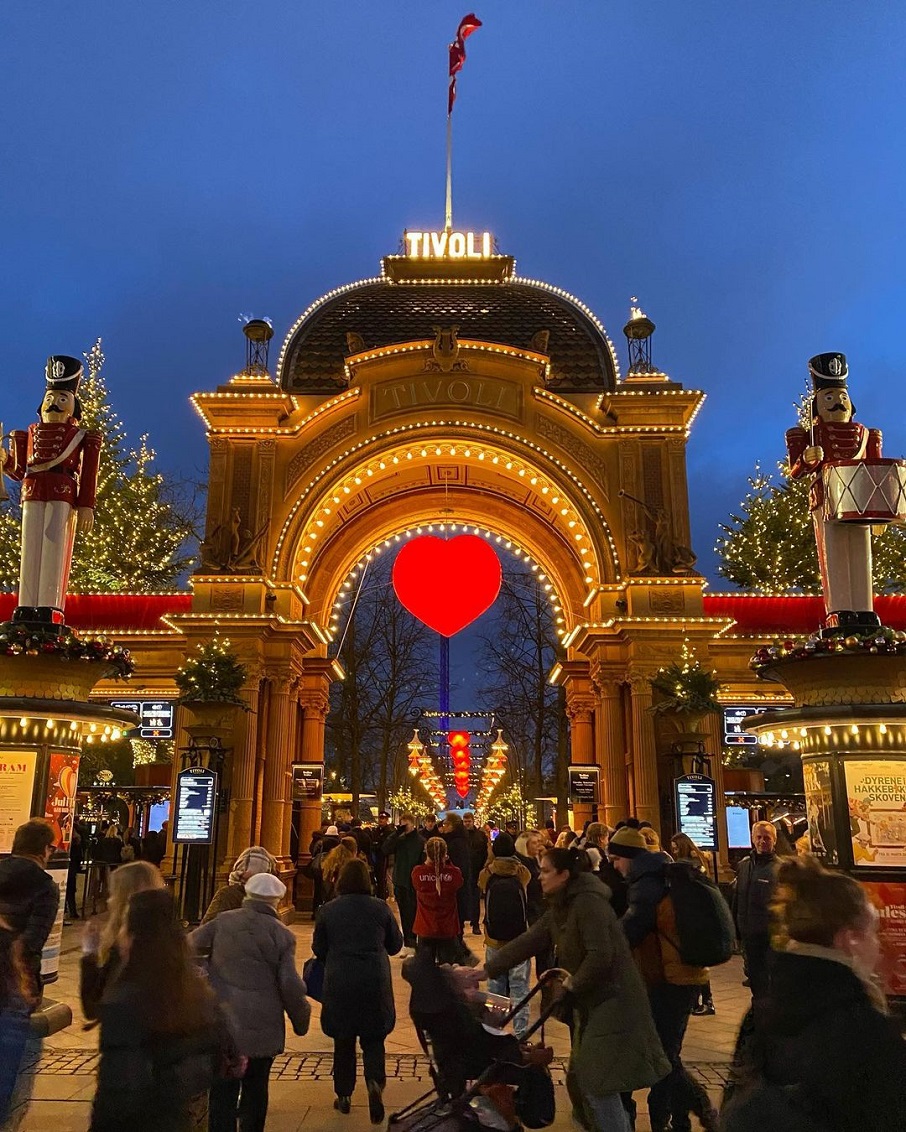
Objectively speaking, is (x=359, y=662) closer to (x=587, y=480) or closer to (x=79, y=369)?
(x=587, y=480)

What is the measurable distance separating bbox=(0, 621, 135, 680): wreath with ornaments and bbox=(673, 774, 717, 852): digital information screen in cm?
929

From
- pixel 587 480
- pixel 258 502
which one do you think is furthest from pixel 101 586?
pixel 587 480

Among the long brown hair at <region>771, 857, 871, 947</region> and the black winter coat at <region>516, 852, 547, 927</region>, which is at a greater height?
the long brown hair at <region>771, 857, 871, 947</region>

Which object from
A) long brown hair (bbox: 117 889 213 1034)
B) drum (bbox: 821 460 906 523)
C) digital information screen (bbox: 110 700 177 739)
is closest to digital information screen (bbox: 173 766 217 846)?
digital information screen (bbox: 110 700 177 739)

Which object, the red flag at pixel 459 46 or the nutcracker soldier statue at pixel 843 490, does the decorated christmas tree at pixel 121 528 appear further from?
the nutcracker soldier statue at pixel 843 490

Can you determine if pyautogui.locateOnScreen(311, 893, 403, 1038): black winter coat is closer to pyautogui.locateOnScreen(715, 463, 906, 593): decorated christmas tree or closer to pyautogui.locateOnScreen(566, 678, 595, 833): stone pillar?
pyautogui.locateOnScreen(566, 678, 595, 833): stone pillar

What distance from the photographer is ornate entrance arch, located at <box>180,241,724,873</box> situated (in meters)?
17.5

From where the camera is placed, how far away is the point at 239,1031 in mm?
4543

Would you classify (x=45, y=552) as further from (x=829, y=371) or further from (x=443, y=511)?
(x=443, y=511)

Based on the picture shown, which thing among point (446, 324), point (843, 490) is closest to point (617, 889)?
point (843, 490)

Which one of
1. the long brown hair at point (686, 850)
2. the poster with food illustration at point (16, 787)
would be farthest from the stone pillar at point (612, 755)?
the poster with food illustration at point (16, 787)

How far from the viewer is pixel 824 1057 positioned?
2.46m

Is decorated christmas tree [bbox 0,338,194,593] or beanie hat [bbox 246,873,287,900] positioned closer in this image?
beanie hat [bbox 246,873,287,900]

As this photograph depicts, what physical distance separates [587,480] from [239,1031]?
15163 millimetres
